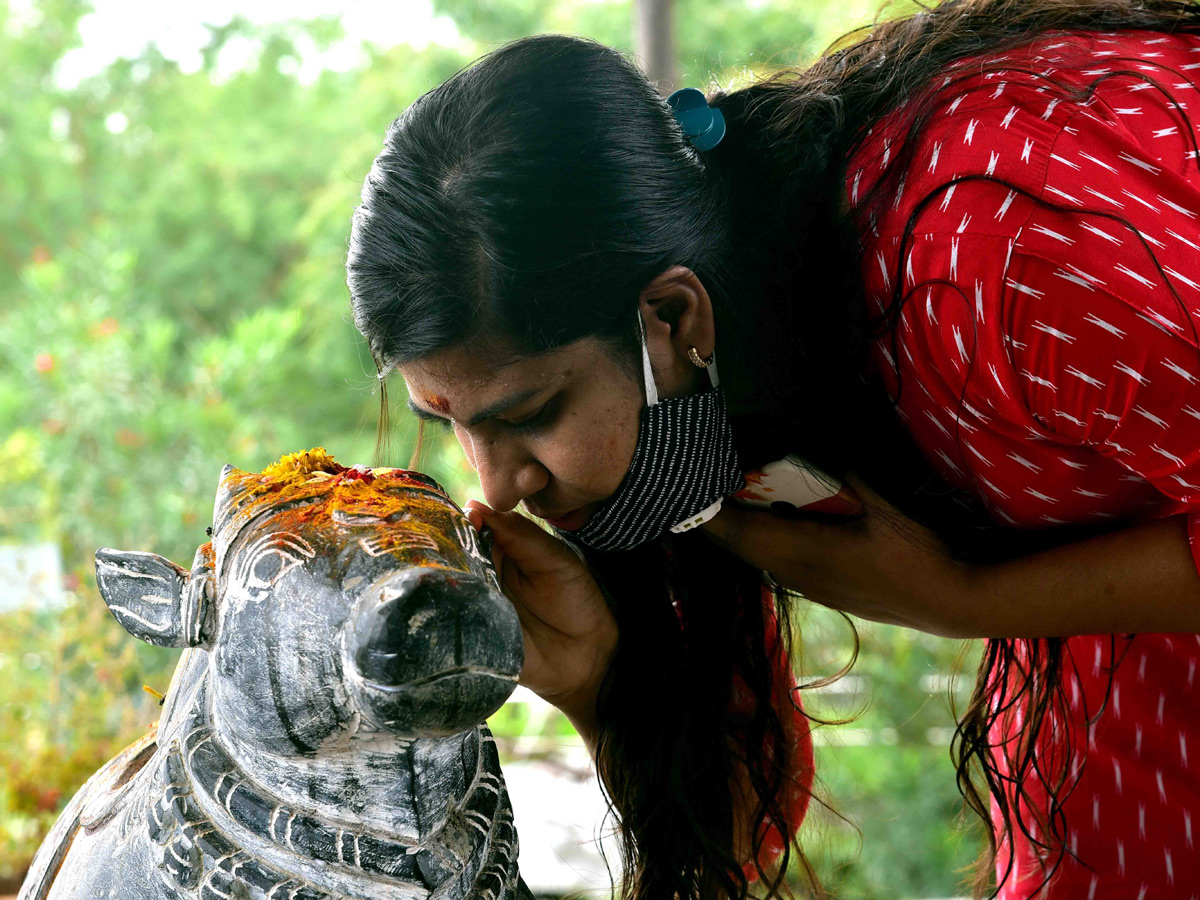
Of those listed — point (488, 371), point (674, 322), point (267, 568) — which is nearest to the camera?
point (267, 568)

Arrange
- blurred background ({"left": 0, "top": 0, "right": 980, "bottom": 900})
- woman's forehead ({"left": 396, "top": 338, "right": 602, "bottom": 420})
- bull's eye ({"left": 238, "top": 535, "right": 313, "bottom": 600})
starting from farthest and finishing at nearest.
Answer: blurred background ({"left": 0, "top": 0, "right": 980, "bottom": 900}), woman's forehead ({"left": 396, "top": 338, "right": 602, "bottom": 420}), bull's eye ({"left": 238, "top": 535, "right": 313, "bottom": 600})

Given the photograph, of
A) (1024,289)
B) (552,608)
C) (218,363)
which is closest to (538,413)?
(552,608)

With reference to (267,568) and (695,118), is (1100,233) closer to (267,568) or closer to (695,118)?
(695,118)

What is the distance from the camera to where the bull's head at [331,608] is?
0.87 meters

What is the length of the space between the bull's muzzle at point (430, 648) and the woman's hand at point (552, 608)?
0.39 m

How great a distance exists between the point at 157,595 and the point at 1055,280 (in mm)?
915

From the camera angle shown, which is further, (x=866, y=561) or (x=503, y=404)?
(x=866, y=561)

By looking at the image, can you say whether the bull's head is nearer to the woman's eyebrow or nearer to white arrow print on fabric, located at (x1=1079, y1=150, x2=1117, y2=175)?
the woman's eyebrow

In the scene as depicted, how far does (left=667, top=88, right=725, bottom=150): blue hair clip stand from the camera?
1.33m

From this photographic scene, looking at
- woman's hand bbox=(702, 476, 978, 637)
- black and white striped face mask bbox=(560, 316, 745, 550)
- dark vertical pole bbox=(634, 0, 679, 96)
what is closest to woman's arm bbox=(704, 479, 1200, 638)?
woman's hand bbox=(702, 476, 978, 637)

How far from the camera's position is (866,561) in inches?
54.5

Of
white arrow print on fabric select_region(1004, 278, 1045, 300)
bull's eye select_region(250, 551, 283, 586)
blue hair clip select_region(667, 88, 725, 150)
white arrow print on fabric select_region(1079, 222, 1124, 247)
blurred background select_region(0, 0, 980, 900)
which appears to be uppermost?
blue hair clip select_region(667, 88, 725, 150)

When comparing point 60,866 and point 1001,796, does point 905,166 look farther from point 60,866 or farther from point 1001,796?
point 60,866

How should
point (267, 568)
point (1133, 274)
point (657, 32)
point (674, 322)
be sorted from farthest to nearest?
point (657, 32), point (674, 322), point (1133, 274), point (267, 568)
